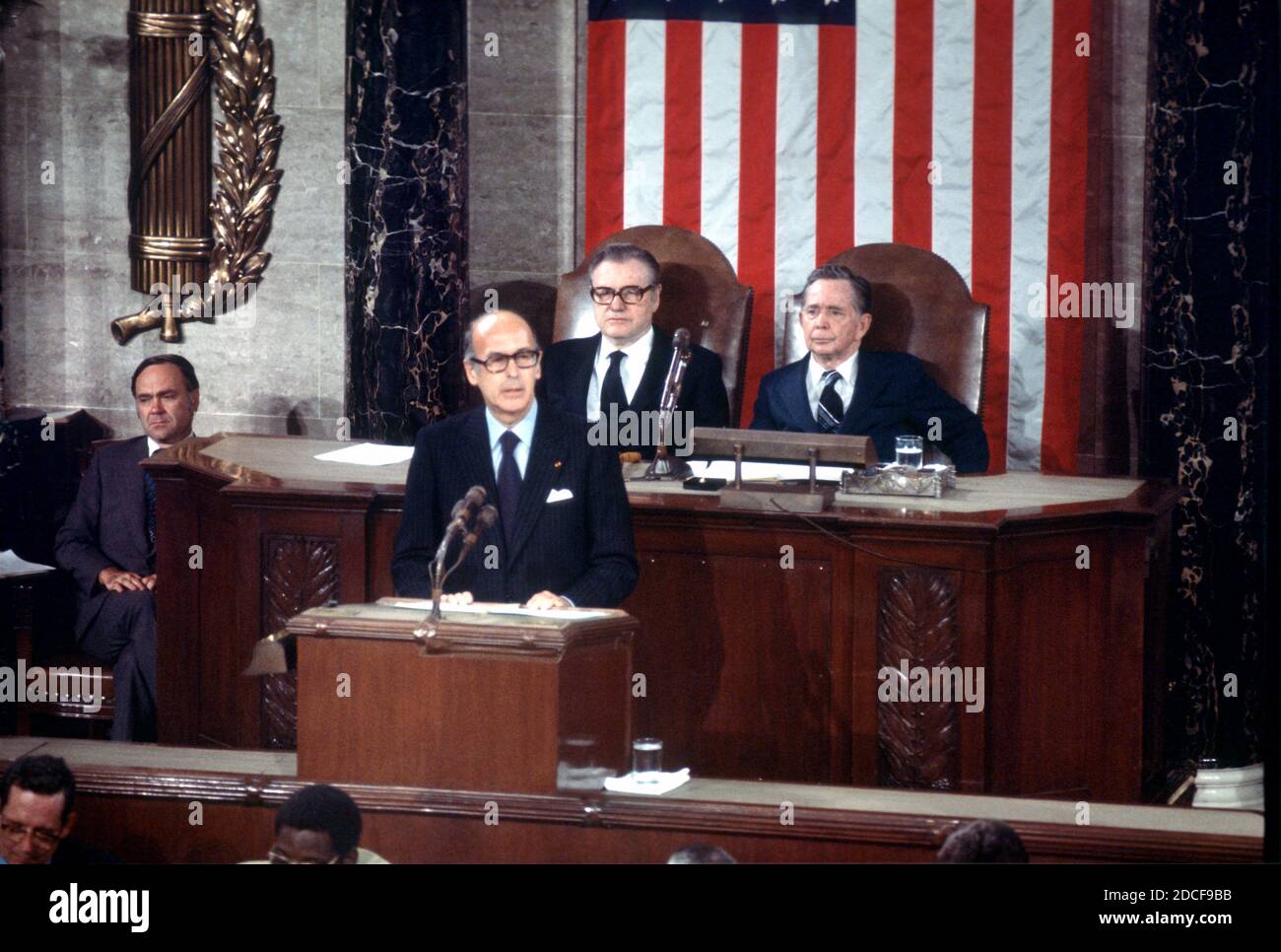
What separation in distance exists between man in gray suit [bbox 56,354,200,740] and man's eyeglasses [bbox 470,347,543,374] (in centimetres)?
192

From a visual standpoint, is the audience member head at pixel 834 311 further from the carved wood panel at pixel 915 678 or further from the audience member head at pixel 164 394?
the audience member head at pixel 164 394

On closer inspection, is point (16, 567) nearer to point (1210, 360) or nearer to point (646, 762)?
point (646, 762)

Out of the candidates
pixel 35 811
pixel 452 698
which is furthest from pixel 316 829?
pixel 35 811

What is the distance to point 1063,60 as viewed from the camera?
324 inches

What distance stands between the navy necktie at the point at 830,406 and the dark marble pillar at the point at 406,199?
165 centimetres

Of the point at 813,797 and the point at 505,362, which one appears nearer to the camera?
the point at 813,797

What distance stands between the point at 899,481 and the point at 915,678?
2.49 feet

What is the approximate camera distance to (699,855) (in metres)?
4.35

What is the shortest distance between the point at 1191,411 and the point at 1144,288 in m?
0.48

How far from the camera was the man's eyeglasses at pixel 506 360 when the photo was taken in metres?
5.57

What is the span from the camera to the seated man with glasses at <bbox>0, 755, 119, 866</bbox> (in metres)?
4.67

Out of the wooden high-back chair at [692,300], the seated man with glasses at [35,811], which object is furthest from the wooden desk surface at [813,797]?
the wooden high-back chair at [692,300]

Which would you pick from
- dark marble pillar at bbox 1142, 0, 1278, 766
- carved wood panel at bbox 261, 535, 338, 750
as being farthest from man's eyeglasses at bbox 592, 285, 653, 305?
dark marble pillar at bbox 1142, 0, 1278, 766
